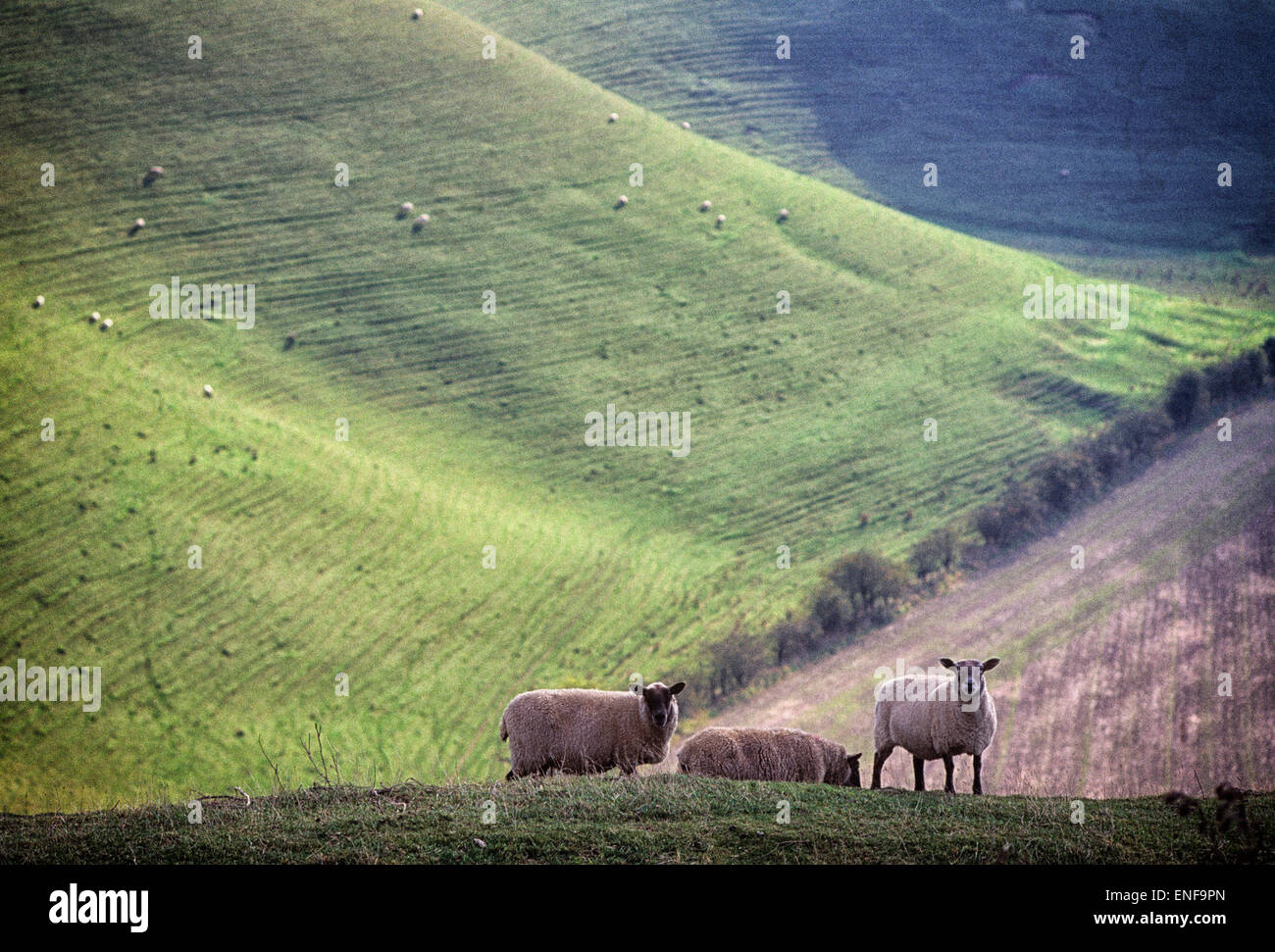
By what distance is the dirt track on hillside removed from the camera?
33.2 m

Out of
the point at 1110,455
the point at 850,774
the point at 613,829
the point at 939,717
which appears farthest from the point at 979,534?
the point at 613,829

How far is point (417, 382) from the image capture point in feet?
192

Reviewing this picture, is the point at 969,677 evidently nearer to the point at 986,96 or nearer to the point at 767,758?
the point at 767,758

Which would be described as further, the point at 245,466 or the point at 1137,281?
the point at 1137,281

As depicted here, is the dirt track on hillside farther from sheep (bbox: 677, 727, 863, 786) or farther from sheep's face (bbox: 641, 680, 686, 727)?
sheep's face (bbox: 641, 680, 686, 727)

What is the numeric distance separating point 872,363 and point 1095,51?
68182 millimetres

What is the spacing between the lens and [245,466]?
47781 mm

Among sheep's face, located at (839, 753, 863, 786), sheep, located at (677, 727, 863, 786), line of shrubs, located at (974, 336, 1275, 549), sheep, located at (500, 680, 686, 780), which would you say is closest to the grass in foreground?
sheep, located at (677, 727, 863, 786)

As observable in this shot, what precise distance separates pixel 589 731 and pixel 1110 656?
29734 mm

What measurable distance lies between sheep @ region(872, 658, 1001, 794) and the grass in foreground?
8.62 feet
